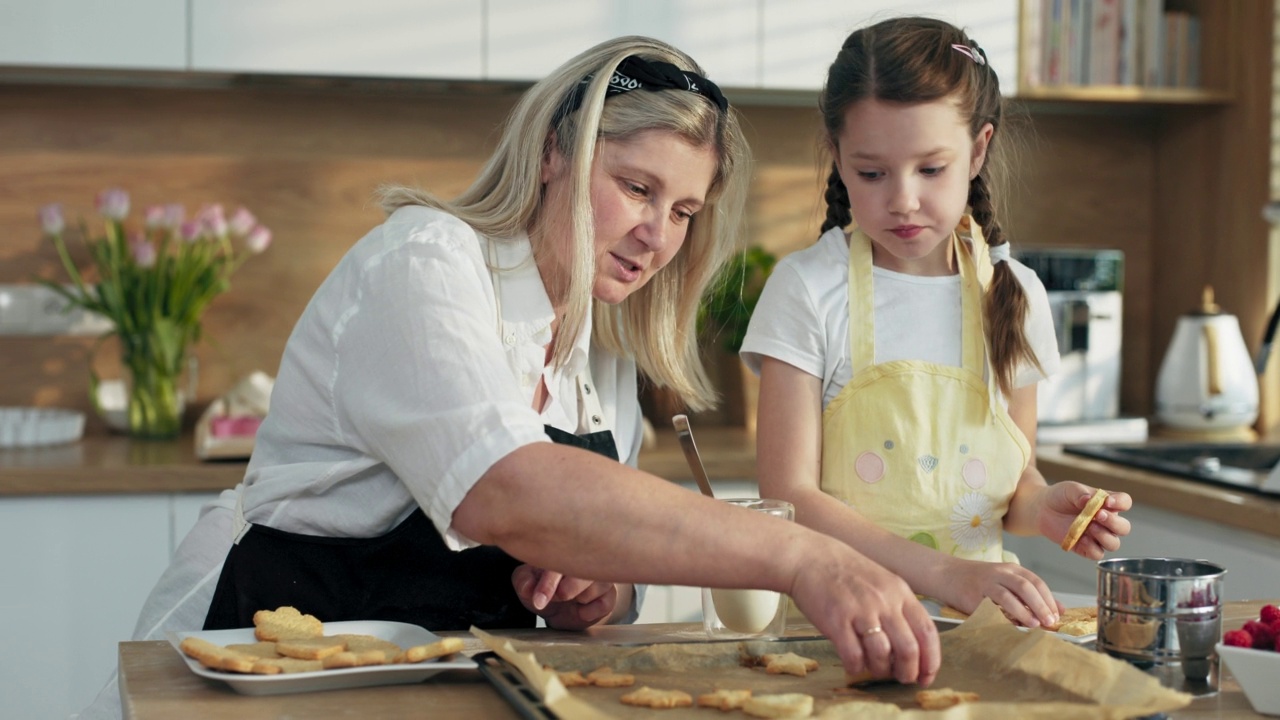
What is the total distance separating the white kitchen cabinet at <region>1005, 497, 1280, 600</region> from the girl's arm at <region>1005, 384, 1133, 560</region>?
0.30 metres

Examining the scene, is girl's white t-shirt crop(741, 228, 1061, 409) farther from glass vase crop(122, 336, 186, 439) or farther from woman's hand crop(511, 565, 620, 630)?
glass vase crop(122, 336, 186, 439)

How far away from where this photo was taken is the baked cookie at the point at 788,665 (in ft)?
3.23

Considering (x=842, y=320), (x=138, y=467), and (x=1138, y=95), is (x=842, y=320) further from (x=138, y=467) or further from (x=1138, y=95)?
(x=1138, y=95)

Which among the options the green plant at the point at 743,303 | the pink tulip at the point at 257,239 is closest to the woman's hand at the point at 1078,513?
the green plant at the point at 743,303

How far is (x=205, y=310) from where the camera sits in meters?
2.78

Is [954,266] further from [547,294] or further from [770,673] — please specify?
[770,673]

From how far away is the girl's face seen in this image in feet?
4.63

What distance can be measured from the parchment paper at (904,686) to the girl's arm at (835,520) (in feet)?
0.49

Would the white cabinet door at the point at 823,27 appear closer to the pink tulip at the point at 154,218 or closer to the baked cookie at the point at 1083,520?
the pink tulip at the point at 154,218

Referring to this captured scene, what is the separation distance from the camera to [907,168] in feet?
4.62

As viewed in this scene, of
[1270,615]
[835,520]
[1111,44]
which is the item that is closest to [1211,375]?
[1111,44]

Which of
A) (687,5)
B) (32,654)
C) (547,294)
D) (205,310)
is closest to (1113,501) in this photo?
(547,294)

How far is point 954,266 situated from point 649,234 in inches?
18.4

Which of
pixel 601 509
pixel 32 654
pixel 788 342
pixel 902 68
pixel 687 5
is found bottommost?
pixel 32 654
